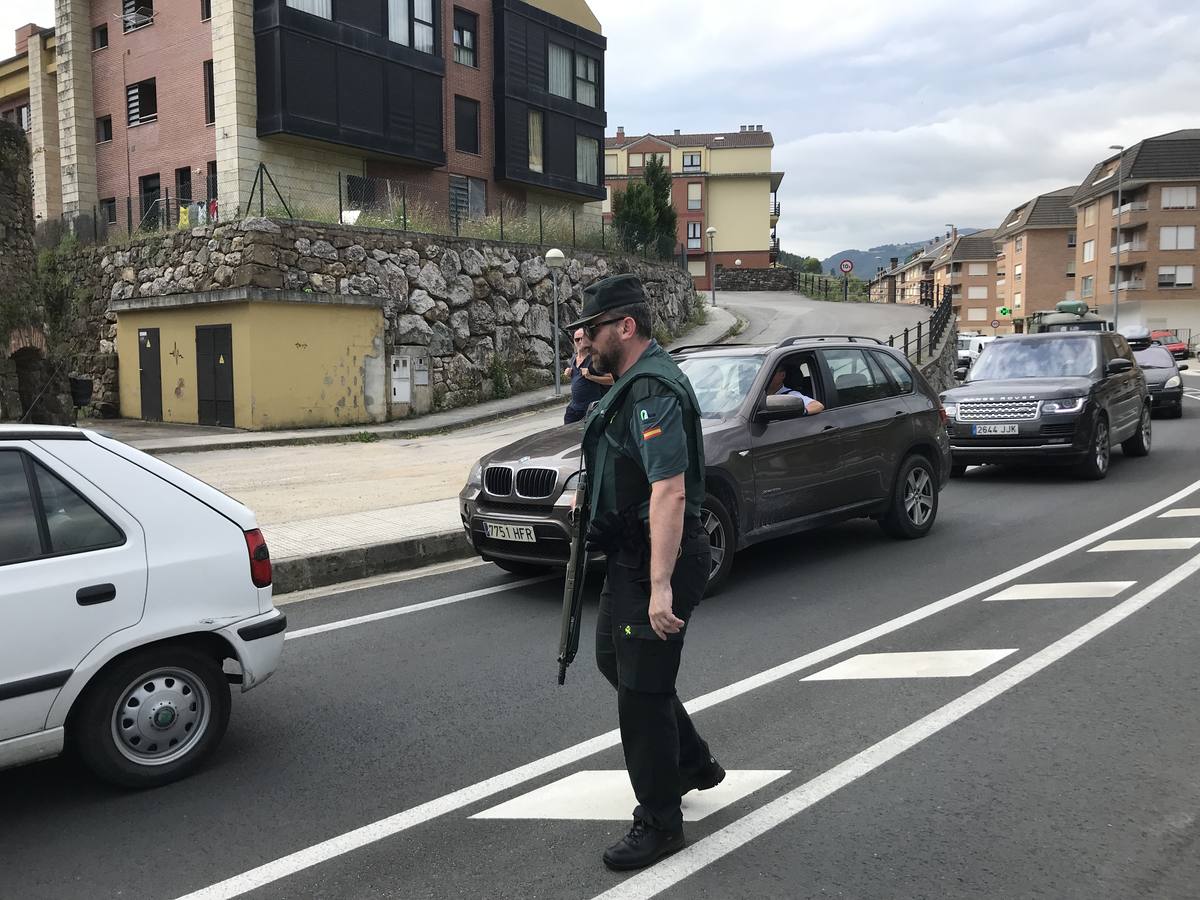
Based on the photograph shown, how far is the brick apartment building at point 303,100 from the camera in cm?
2581

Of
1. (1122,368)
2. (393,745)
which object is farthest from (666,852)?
(1122,368)

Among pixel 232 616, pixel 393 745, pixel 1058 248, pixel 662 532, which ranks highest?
pixel 1058 248

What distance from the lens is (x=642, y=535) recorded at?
321 centimetres

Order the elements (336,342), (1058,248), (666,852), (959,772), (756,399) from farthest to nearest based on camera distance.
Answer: (1058,248) → (336,342) → (756,399) → (959,772) → (666,852)

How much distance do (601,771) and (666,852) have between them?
0.73 meters

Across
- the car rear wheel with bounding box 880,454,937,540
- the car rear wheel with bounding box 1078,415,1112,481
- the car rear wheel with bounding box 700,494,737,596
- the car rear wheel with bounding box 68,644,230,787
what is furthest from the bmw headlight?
the car rear wheel with bounding box 68,644,230,787

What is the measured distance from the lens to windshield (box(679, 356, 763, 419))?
754 centimetres

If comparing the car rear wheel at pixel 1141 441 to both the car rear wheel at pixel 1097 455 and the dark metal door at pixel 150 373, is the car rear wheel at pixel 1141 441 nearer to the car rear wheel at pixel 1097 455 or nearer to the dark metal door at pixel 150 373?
the car rear wheel at pixel 1097 455

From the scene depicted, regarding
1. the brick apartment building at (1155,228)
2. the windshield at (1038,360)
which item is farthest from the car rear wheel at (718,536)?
the brick apartment building at (1155,228)

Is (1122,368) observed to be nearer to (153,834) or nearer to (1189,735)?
(1189,735)

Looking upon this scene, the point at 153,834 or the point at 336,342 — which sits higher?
the point at 336,342

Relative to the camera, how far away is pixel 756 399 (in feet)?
24.7

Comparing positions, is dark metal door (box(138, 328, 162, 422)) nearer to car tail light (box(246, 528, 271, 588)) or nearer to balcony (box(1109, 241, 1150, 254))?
→ car tail light (box(246, 528, 271, 588))

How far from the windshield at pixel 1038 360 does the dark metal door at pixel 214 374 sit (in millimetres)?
14660
